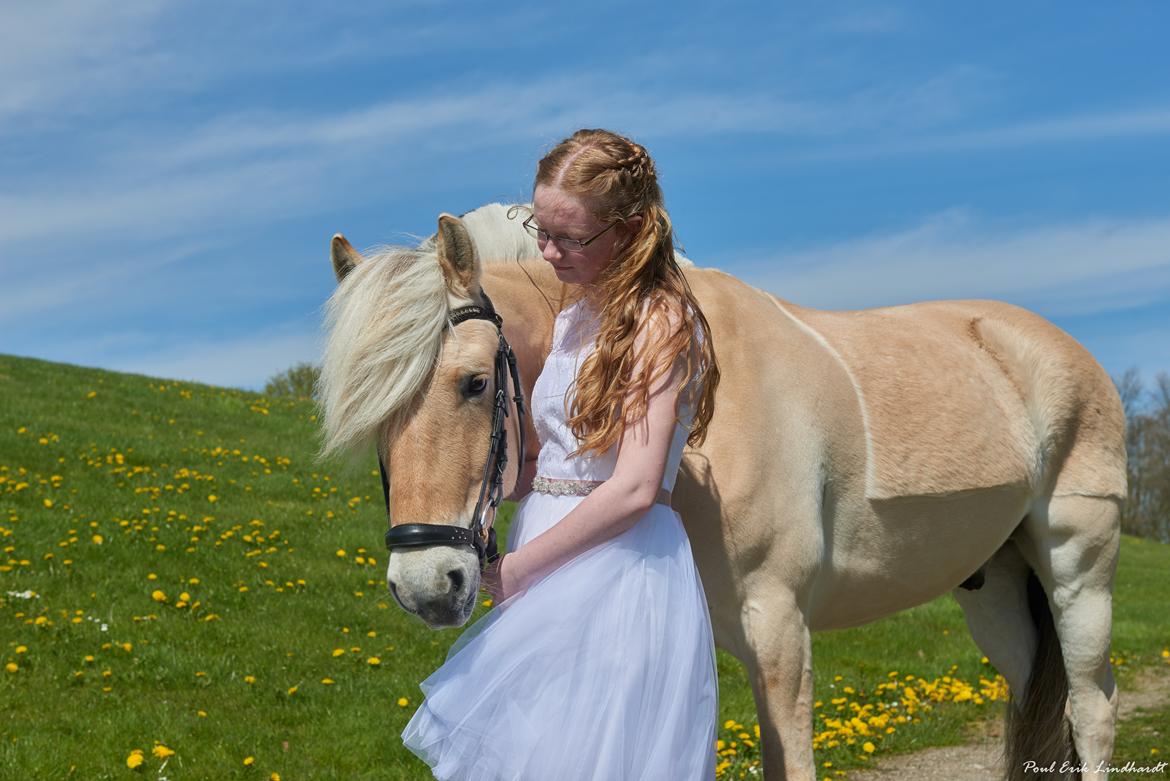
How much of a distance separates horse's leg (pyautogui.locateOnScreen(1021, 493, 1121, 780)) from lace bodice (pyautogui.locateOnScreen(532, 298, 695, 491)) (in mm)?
2521

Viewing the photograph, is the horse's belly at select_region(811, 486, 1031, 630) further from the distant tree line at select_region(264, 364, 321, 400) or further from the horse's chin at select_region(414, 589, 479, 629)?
the distant tree line at select_region(264, 364, 321, 400)

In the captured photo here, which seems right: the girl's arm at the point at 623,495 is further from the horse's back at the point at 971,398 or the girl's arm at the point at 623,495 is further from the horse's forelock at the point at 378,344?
the horse's back at the point at 971,398

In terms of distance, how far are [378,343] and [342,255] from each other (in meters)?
0.59

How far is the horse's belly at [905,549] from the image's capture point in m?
3.93

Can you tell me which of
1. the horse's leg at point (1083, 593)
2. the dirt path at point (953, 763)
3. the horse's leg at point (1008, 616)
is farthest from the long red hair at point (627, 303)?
the dirt path at point (953, 763)

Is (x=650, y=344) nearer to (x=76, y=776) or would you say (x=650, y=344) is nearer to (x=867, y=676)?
(x=76, y=776)

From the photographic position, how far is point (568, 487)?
2.95 m

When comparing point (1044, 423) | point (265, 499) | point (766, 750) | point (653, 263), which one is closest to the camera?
point (653, 263)

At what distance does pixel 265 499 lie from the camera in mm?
13047

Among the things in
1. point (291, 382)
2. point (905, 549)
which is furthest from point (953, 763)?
point (291, 382)

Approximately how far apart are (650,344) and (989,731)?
21.0 ft

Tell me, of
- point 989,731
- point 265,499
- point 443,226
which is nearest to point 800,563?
point 443,226

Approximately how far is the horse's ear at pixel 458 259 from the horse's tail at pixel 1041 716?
3.40 m

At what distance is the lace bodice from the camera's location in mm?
2885
